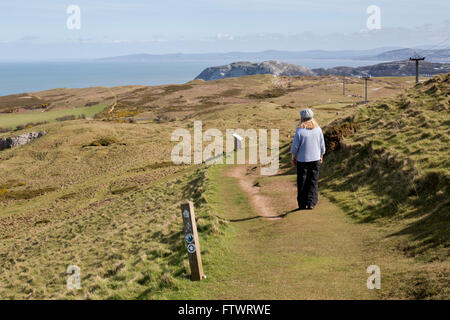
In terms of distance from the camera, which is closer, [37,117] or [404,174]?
[404,174]

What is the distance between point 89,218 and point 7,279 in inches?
375

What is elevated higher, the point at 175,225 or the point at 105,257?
the point at 175,225

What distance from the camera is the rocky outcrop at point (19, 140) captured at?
234 feet

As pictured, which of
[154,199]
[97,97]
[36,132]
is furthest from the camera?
[97,97]

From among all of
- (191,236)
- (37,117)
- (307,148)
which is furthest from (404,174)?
(37,117)

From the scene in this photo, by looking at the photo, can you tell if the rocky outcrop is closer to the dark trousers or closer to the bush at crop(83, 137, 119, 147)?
the bush at crop(83, 137, 119, 147)

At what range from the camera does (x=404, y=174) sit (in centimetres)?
1409

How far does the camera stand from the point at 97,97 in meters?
150

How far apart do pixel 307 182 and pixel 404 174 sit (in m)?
3.85

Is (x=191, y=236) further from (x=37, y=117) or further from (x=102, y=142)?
(x=37, y=117)
